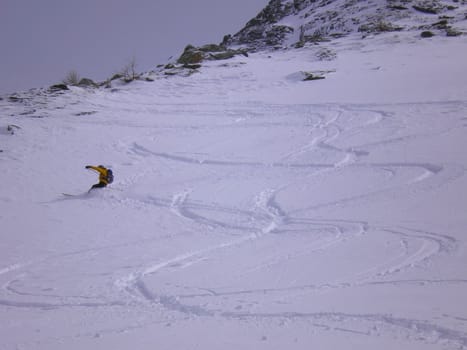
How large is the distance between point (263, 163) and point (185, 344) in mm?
6644

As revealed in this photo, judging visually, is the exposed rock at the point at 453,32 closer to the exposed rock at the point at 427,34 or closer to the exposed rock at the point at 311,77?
the exposed rock at the point at 427,34

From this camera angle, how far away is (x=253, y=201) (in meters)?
6.98

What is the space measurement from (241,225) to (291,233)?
0.92m

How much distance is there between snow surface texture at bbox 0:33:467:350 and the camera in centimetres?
317

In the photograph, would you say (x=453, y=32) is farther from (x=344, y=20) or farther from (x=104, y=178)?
(x=104, y=178)

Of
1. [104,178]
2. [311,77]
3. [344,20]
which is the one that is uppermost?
[344,20]

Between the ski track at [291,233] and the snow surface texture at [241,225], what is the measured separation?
0.08 ft

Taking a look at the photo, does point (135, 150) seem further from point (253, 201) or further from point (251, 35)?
point (251, 35)

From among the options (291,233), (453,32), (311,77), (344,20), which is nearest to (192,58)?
(311,77)

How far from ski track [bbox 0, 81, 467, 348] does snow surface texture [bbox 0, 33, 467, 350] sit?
2 cm

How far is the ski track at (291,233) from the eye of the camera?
3193 millimetres

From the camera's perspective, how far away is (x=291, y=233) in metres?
5.35

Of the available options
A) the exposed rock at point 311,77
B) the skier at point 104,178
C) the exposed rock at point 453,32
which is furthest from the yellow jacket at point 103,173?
the exposed rock at point 453,32

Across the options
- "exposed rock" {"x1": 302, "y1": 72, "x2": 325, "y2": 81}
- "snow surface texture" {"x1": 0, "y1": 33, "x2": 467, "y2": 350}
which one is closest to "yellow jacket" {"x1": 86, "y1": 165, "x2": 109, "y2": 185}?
"snow surface texture" {"x1": 0, "y1": 33, "x2": 467, "y2": 350}
